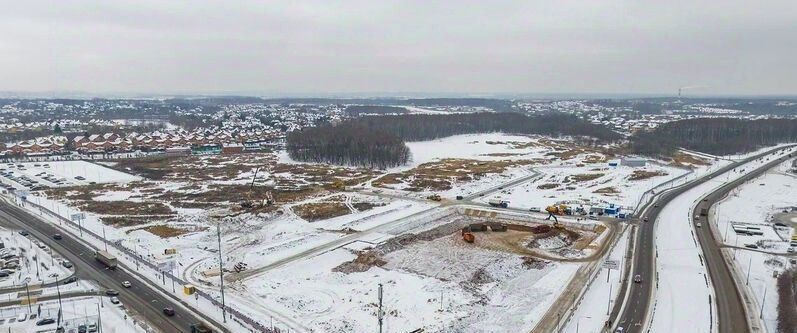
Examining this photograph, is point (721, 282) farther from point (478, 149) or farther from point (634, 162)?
point (478, 149)

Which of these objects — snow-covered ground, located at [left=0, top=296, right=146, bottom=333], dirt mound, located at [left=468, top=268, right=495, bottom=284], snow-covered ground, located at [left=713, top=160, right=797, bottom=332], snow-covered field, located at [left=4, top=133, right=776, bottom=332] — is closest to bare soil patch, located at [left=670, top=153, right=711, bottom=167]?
snow-covered ground, located at [left=713, top=160, right=797, bottom=332]

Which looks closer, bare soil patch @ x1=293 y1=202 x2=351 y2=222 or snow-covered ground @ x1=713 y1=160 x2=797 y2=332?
snow-covered ground @ x1=713 y1=160 x2=797 y2=332

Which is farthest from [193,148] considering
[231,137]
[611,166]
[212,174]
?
[611,166]

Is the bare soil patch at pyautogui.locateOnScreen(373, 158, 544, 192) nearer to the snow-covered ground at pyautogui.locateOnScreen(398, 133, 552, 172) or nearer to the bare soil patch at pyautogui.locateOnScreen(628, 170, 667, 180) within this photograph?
the snow-covered ground at pyautogui.locateOnScreen(398, 133, 552, 172)

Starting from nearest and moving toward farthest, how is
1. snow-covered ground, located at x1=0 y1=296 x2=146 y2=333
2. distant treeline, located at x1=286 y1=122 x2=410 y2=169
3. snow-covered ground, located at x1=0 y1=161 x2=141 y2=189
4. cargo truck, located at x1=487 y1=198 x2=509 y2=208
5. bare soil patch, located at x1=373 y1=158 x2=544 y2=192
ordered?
snow-covered ground, located at x1=0 y1=296 x2=146 y2=333
cargo truck, located at x1=487 y1=198 x2=509 y2=208
bare soil patch, located at x1=373 y1=158 x2=544 y2=192
snow-covered ground, located at x1=0 y1=161 x2=141 y2=189
distant treeline, located at x1=286 y1=122 x2=410 y2=169

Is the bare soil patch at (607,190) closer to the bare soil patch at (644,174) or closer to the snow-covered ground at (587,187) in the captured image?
the snow-covered ground at (587,187)

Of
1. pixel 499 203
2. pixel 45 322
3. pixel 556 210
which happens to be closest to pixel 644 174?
pixel 556 210

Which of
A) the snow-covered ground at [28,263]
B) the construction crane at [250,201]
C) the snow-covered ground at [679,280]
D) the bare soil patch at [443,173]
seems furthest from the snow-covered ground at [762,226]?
the snow-covered ground at [28,263]

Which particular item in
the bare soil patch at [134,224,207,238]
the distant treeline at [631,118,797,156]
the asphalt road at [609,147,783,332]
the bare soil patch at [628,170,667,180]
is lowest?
the bare soil patch at [134,224,207,238]
